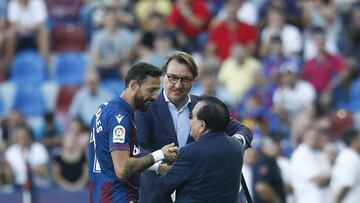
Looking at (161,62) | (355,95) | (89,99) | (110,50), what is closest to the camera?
(89,99)

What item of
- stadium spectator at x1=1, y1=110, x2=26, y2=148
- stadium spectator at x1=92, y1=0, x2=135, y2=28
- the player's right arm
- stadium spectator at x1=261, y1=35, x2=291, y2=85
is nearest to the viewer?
the player's right arm

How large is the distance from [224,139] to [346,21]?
10520mm

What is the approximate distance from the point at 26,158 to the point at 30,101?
209 cm

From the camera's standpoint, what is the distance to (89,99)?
15969 millimetres

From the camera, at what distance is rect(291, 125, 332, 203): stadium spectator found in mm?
13555

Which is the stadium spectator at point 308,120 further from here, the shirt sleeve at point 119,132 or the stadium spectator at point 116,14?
the shirt sleeve at point 119,132

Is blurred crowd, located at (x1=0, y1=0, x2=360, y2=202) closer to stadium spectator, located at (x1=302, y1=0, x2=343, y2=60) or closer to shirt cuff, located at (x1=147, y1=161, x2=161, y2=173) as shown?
stadium spectator, located at (x1=302, y1=0, x2=343, y2=60)

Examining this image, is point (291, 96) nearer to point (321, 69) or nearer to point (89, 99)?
point (321, 69)

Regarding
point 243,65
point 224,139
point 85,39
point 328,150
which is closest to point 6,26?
point 85,39

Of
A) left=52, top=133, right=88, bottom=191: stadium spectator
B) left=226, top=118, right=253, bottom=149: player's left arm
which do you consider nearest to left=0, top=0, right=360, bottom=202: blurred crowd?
left=52, top=133, right=88, bottom=191: stadium spectator

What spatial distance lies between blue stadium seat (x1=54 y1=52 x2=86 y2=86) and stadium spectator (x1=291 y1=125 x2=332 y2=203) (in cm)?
477

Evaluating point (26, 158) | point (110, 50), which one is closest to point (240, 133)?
point (26, 158)

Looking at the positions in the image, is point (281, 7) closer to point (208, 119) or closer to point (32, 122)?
point (32, 122)

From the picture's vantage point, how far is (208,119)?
795cm
